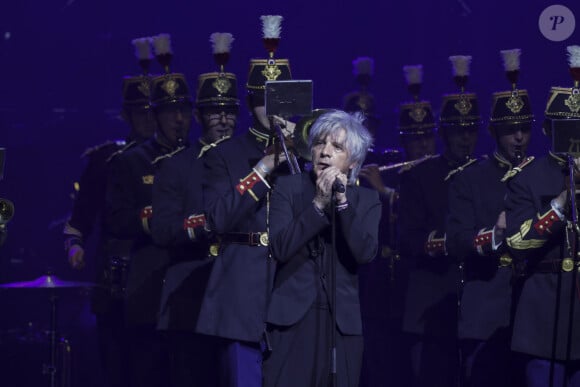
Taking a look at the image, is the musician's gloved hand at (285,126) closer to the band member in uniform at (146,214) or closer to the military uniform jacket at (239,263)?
the military uniform jacket at (239,263)

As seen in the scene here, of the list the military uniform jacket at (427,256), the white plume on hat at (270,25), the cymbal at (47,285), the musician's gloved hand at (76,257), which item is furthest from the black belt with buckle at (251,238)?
the musician's gloved hand at (76,257)

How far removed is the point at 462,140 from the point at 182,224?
2758 millimetres

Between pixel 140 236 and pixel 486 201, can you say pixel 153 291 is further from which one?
pixel 486 201

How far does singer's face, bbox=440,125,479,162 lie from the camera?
9.72 meters

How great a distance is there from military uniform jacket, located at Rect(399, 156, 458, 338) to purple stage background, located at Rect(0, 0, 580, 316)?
203cm

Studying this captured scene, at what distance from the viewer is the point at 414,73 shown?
35.9 ft

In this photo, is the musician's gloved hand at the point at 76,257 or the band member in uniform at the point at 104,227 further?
the musician's gloved hand at the point at 76,257

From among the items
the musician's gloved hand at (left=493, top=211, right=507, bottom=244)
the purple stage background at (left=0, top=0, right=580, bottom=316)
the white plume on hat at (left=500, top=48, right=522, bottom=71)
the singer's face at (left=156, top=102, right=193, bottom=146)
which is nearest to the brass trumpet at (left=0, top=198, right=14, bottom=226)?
the singer's face at (left=156, top=102, right=193, bottom=146)

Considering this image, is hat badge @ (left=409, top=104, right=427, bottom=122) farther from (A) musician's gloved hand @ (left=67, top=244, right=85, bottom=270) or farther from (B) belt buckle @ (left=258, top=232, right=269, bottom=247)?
(B) belt buckle @ (left=258, top=232, right=269, bottom=247)

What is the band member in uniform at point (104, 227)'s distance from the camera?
31.3 feet

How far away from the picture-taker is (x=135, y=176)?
9.38 meters

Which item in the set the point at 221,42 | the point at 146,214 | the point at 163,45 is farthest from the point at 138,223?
the point at 221,42

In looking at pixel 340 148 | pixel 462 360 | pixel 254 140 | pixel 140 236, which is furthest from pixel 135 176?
Answer: pixel 340 148

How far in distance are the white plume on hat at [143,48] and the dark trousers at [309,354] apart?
15.4 ft
